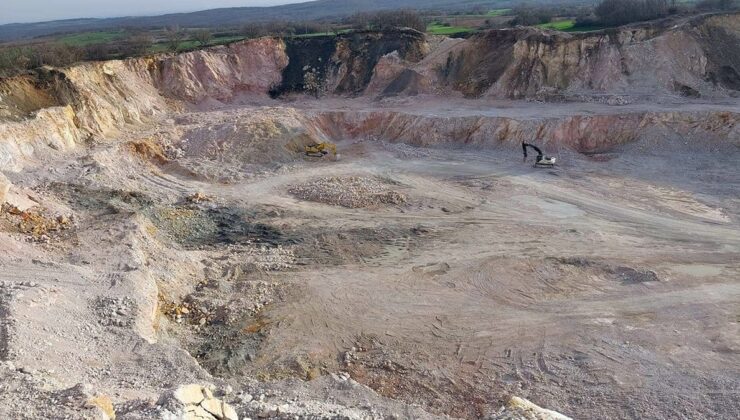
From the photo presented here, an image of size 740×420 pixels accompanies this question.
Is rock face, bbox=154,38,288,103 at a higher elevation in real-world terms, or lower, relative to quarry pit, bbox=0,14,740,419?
higher

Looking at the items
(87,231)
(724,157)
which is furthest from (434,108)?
(87,231)

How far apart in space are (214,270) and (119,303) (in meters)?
3.95

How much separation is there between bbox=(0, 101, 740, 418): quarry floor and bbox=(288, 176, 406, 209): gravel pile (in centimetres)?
21

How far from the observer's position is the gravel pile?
22.1 meters

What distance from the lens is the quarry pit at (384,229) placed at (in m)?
11.7

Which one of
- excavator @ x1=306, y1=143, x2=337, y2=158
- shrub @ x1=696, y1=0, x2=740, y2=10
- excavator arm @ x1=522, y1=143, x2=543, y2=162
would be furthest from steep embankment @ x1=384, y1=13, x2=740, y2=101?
shrub @ x1=696, y1=0, x2=740, y2=10

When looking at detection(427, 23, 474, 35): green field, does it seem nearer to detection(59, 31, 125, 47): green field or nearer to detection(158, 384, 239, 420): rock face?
Answer: detection(59, 31, 125, 47): green field

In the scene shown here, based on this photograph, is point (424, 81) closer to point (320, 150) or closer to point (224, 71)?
point (320, 150)

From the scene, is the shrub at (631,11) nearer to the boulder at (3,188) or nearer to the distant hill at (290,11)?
the boulder at (3,188)

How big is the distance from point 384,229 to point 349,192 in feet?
11.5

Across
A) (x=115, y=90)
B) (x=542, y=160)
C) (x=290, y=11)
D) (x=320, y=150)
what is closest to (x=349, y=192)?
(x=320, y=150)

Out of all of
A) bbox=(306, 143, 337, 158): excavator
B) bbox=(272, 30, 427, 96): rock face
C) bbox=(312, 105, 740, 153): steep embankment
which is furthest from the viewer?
bbox=(272, 30, 427, 96): rock face

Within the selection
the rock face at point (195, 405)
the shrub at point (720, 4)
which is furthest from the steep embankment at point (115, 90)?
the shrub at point (720, 4)

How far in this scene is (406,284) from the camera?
16.2 metres
